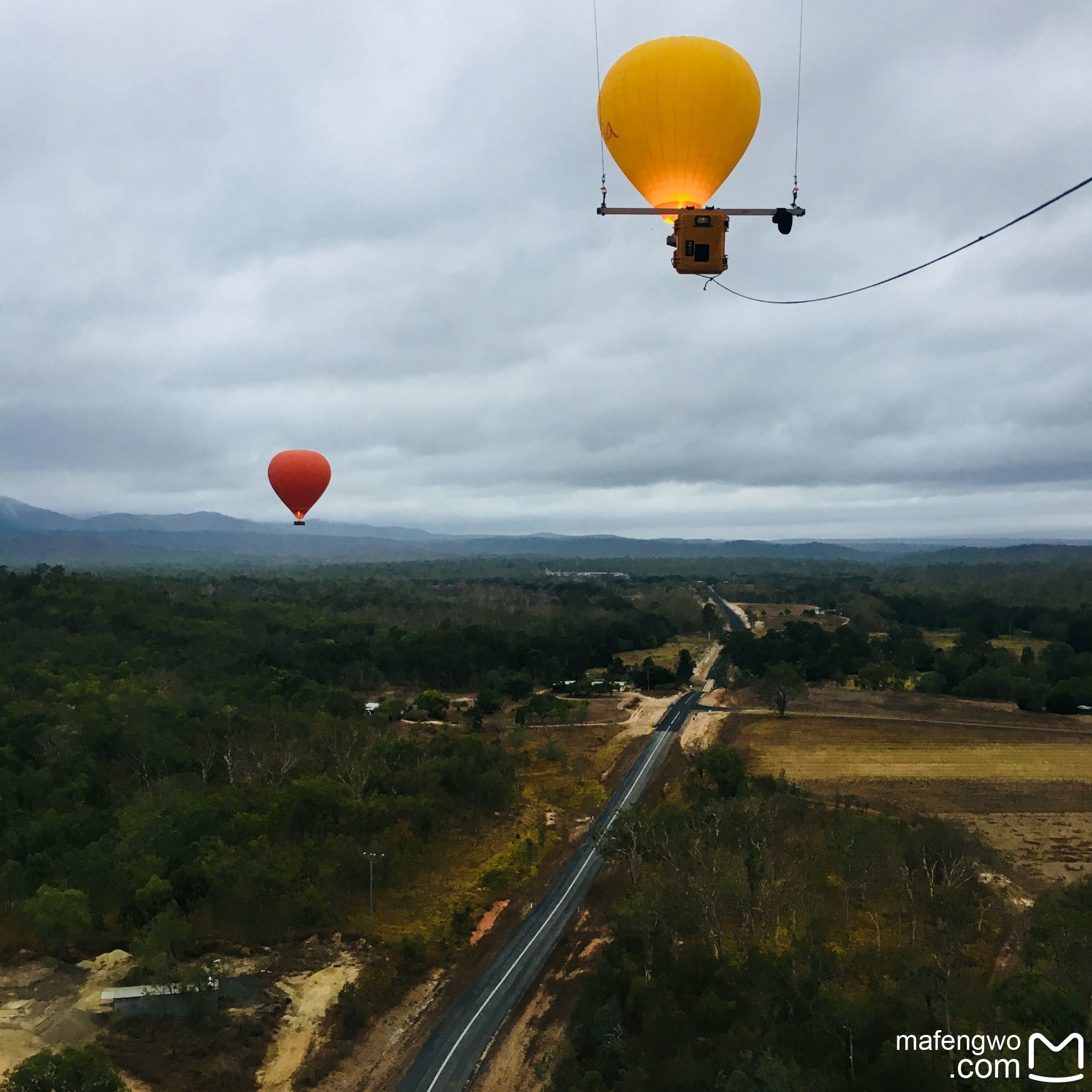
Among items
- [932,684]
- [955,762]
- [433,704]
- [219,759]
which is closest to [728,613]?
[932,684]

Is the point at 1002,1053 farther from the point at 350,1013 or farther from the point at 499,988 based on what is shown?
the point at 350,1013

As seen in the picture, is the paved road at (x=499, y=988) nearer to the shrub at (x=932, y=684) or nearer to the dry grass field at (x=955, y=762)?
the dry grass field at (x=955, y=762)

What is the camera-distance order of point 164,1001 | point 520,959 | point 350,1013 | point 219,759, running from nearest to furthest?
point 164,1001, point 350,1013, point 520,959, point 219,759

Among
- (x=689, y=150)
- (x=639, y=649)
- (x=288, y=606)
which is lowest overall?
(x=639, y=649)

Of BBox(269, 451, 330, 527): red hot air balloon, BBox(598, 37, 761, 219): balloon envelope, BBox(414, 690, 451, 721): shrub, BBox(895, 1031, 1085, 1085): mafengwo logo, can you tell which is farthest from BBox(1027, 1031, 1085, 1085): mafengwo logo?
BBox(414, 690, 451, 721): shrub

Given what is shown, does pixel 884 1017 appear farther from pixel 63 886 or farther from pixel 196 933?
pixel 63 886

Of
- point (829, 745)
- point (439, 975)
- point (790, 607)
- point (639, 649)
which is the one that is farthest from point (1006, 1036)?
point (790, 607)

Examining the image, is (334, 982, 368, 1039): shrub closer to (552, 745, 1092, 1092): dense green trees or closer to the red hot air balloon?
(552, 745, 1092, 1092): dense green trees

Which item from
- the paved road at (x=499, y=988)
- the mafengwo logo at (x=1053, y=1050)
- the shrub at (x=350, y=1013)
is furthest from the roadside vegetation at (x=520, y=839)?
the paved road at (x=499, y=988)
